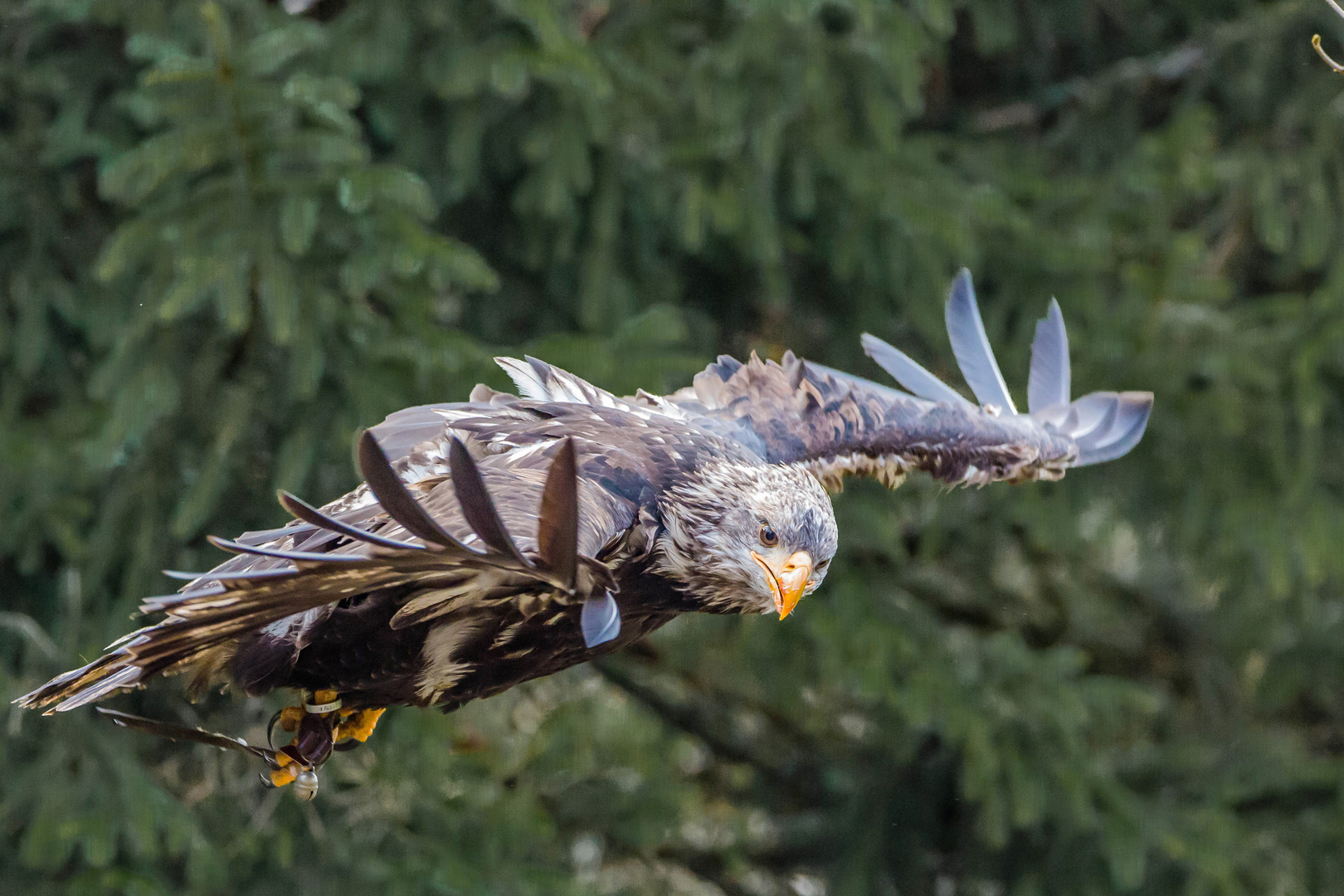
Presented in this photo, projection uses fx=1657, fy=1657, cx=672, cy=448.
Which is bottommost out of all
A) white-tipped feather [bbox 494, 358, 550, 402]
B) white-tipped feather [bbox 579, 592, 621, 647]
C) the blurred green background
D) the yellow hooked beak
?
the blurred green background

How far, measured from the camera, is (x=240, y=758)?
5402 mm

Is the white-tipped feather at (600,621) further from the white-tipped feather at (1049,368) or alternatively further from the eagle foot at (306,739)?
the white-tipped feather at (1049,368)

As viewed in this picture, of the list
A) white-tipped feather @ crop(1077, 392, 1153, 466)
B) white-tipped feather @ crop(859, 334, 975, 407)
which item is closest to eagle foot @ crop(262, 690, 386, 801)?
white-tipped feather @ crop(859, 334, 975, 407)

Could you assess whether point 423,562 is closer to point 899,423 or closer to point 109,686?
point 109,686

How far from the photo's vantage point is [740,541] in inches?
124

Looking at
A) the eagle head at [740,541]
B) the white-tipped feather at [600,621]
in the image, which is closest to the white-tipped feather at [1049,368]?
the eagle head at [740,541]

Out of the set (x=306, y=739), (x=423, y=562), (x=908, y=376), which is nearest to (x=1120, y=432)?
(x=908, y=376)

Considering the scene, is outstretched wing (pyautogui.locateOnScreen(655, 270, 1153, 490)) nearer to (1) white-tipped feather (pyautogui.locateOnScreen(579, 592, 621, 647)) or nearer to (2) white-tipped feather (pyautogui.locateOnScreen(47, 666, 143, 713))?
(1) white-tipped feather (pyautogui.locateOnScreen(579, 592, 621, 647))

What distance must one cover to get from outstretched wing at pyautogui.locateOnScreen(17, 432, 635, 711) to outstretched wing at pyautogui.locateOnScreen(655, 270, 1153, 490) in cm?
90

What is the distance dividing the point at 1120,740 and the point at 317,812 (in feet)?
12.2

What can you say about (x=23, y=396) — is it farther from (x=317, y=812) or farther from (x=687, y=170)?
(x=687, y=170)

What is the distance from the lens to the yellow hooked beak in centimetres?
314

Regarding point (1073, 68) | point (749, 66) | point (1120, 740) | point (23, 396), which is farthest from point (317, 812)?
point (1073, 68)

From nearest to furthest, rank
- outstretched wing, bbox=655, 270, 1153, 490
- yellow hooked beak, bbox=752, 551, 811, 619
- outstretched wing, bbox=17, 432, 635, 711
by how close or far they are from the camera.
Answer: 1. outstretched wing, bbox=17, 432, 635, 711
2. yellow hooked beak, bbox=752, 551, 811, 619
3. outstretched wing, bbox=655, 270, 1153, 490
